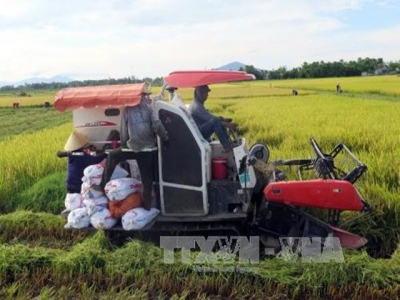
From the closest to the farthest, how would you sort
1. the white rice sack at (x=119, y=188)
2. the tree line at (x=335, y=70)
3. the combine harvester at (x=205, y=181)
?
the combine harvester at (x=205, y=181) < the white rice sack at (x=119, y=188) < the tree line at (x=335, y=70)

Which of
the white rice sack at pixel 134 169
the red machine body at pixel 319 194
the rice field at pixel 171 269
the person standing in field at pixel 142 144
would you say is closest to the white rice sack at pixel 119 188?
the person standing in field at pixel 142 144

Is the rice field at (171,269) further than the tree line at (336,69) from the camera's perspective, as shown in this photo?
No

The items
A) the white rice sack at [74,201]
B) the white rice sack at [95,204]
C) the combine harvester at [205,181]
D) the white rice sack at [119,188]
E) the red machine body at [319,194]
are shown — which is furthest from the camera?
the white rice sack at [74,201]

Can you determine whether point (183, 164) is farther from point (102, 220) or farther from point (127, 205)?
point (102, 220)

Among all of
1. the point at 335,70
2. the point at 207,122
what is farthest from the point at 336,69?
the point at 207,122

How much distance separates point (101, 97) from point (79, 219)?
128 cm

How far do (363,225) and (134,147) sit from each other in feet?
8.51

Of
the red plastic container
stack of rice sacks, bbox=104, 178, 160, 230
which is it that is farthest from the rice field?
the red plastic container

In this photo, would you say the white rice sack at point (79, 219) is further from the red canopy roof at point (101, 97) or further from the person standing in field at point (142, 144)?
the red canopy roof at point (101, 97)

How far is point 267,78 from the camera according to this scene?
89188 mm

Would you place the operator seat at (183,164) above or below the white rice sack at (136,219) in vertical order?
above

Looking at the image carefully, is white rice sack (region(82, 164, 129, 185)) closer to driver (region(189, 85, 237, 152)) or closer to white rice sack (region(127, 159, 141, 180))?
white rice sack (region(127, 159, 141, 180))

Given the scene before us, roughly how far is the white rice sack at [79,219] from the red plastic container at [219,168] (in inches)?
55.3

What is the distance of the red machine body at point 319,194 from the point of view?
4.27 meters
